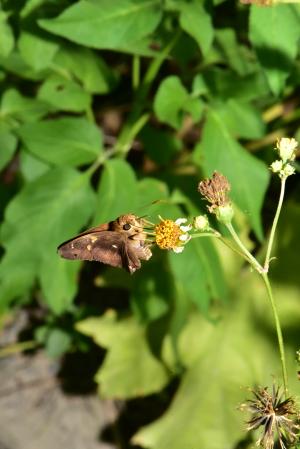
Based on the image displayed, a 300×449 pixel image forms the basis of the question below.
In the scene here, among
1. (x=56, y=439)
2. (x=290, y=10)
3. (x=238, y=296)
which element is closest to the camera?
(x=290, y=10)

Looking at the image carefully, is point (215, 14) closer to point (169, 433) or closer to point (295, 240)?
point (295, 240)

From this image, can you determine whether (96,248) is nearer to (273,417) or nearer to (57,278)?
(273,417)

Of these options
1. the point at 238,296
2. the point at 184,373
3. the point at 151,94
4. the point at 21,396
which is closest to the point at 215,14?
the point at 151,94

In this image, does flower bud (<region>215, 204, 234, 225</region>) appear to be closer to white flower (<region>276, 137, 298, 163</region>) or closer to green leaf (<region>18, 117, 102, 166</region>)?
white flower (<region>276, 137, 298, 163</region>)

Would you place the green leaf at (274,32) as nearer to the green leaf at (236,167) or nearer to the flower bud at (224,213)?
the green leaf at (236,167)

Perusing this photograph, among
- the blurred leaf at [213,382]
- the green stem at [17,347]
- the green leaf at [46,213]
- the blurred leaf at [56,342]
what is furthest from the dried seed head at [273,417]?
the green stem at [17,347]

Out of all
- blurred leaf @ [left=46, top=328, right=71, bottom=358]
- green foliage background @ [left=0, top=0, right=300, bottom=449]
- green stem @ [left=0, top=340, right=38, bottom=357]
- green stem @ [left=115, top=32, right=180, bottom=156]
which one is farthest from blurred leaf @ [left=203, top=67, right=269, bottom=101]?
green stem @ [left=0, top=340, right=38, bottom=357]

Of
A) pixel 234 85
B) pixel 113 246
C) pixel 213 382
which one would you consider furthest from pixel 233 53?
pixel 113 246
